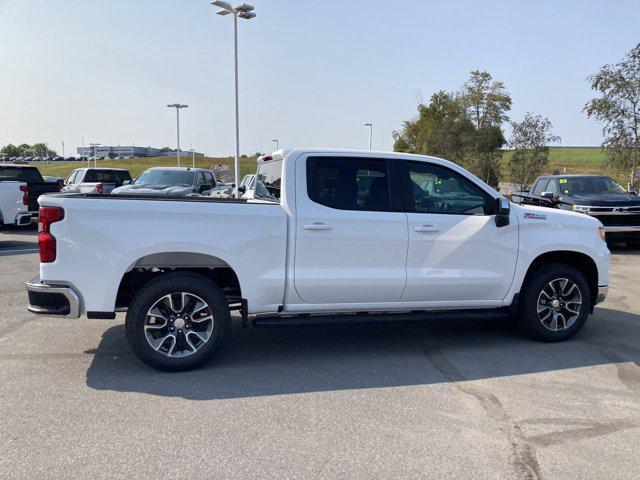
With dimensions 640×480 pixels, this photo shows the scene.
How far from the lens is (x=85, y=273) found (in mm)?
4570

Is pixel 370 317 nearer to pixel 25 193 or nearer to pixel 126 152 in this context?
pixel 25 193

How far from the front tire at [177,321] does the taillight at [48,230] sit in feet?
2.49

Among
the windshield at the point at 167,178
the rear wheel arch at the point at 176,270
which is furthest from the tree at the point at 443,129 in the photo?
the rear wheel arch at the point at 176,270

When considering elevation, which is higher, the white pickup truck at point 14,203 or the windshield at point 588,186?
the windshield at point 588,186

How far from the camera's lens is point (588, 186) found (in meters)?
13.7

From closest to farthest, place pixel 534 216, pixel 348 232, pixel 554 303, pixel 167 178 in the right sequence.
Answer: pixel 348 232 < pixel 534 216 < pixel 554 303 < pixel 167 178

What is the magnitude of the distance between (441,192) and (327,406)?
2431 mm

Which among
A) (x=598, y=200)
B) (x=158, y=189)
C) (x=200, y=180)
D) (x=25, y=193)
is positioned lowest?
(x=25, y=193)

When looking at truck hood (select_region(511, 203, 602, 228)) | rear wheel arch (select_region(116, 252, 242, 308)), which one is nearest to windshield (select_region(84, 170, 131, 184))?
rear wheel arch (select_region(116, 252, 242, 308))

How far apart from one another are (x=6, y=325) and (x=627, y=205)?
40.5 feet

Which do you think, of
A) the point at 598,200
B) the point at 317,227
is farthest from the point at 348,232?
the point at 598,200

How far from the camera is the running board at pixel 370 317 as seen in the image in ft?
16.2

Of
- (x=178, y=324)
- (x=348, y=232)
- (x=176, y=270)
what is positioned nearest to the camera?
(x=178, y=324)

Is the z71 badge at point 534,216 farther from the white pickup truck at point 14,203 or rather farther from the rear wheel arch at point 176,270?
the white pickup truck at point 14,203
